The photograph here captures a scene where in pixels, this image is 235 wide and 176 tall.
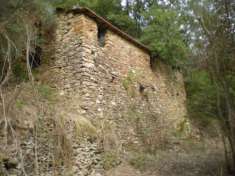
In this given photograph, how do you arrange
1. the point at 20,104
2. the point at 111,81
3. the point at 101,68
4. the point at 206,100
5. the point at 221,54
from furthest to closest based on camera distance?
the point at 111,81, the point at 101,68, the point at 206,100, the point at 221,54, the point at 20,104

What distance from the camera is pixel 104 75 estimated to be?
9.11 metres

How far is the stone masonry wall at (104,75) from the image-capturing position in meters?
8.48

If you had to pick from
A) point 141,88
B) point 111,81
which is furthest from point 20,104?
point 141,88

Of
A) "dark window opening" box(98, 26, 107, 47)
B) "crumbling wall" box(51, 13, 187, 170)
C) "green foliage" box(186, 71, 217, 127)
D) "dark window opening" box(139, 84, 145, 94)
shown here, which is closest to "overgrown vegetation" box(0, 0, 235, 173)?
"green foliage" box(186, 71, 217, 127)

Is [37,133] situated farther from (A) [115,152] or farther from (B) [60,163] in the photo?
(A) [115,152]

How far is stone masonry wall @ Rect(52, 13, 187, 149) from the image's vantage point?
8484mm

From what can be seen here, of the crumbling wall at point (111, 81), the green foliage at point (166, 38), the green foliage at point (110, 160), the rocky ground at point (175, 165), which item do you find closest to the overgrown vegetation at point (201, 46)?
the crumbling wall at point (111, 81)

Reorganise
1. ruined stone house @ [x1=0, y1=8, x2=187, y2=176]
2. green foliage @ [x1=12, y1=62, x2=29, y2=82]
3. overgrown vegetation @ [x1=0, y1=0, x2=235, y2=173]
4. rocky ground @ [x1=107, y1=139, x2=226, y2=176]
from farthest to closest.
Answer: green foliage @ [x1=12, y1=62, x2=29, y2=82] < rocky ground @ [x1=107, y1=139, x2=226, y2=176] < overgrown vegetation @ [x1=0, y1=0, x2=235, y2=173] < ruined stone house @ [x1=0, y1=8, x2=187, y2=176]

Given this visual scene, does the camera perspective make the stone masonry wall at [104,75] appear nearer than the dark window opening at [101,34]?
Yes

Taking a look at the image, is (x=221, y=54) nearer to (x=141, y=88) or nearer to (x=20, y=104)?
(x=141, y=88)

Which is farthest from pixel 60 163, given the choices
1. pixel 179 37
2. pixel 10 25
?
pixel 179 37

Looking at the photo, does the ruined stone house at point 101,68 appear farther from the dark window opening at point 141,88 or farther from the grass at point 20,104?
the grass at point 20,104

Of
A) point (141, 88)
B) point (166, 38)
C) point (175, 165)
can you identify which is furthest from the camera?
point (166, 38)

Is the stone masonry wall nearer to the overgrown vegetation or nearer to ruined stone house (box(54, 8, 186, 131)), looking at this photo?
ruined stone house (box(54, 8, 186, 131))
